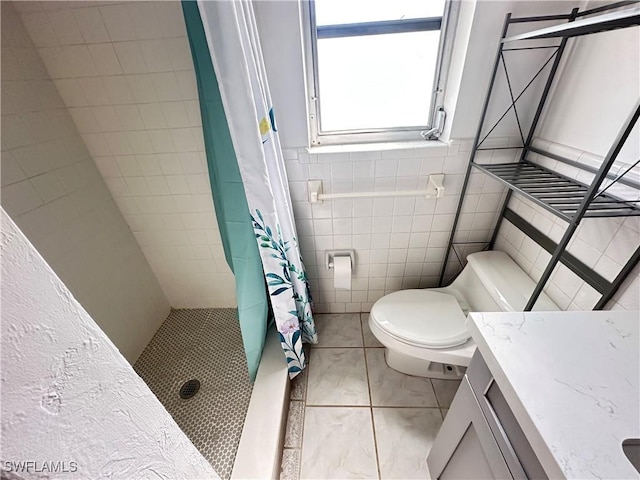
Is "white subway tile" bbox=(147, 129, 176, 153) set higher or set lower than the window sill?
higher

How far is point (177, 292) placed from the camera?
1695 mm

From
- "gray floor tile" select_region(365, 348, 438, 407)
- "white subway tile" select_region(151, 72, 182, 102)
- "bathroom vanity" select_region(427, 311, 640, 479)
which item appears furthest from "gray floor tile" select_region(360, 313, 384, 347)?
"white subway tile" select_region(151, 72, 182, 102)

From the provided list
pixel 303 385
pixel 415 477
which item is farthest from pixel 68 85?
pixel 415 477

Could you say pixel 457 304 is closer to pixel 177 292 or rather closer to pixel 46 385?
pixel 46 385

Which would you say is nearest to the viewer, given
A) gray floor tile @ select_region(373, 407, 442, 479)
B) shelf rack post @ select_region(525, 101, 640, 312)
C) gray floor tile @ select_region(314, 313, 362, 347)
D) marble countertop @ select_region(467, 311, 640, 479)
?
marble countertop @ select_region(467, 311, 640, 479)

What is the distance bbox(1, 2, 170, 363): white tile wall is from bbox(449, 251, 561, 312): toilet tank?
1860mm

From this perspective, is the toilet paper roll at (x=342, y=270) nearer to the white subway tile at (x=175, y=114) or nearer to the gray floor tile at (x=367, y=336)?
the gray floor tile at (x=367, y=336)

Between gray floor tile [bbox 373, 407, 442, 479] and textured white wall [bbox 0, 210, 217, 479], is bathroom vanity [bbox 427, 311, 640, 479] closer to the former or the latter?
gray floor tile [bbox 373, 407, 442, 479]

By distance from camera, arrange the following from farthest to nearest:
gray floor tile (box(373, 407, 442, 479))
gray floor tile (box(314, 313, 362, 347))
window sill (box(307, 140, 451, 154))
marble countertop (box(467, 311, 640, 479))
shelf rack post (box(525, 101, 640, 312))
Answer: gray floor tile (box(314, 313, 362, 347))
window sill (box(307, 140, 451, 154))
gray floor tile (box(373, 407, 442, 479))
shelf rack post (box(525, 101, 640, 312))
marble countertop (box(467, 311, 640, 479))

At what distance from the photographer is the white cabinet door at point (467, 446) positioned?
0.61 meters

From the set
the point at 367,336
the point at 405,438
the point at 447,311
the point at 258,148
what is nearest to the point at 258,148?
the point at 258,148

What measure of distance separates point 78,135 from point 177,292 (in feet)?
3.28

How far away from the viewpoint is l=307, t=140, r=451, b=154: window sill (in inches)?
47.0

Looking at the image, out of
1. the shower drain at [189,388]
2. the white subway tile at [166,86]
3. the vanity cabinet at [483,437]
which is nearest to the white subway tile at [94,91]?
the white subway tile at [166,86]
